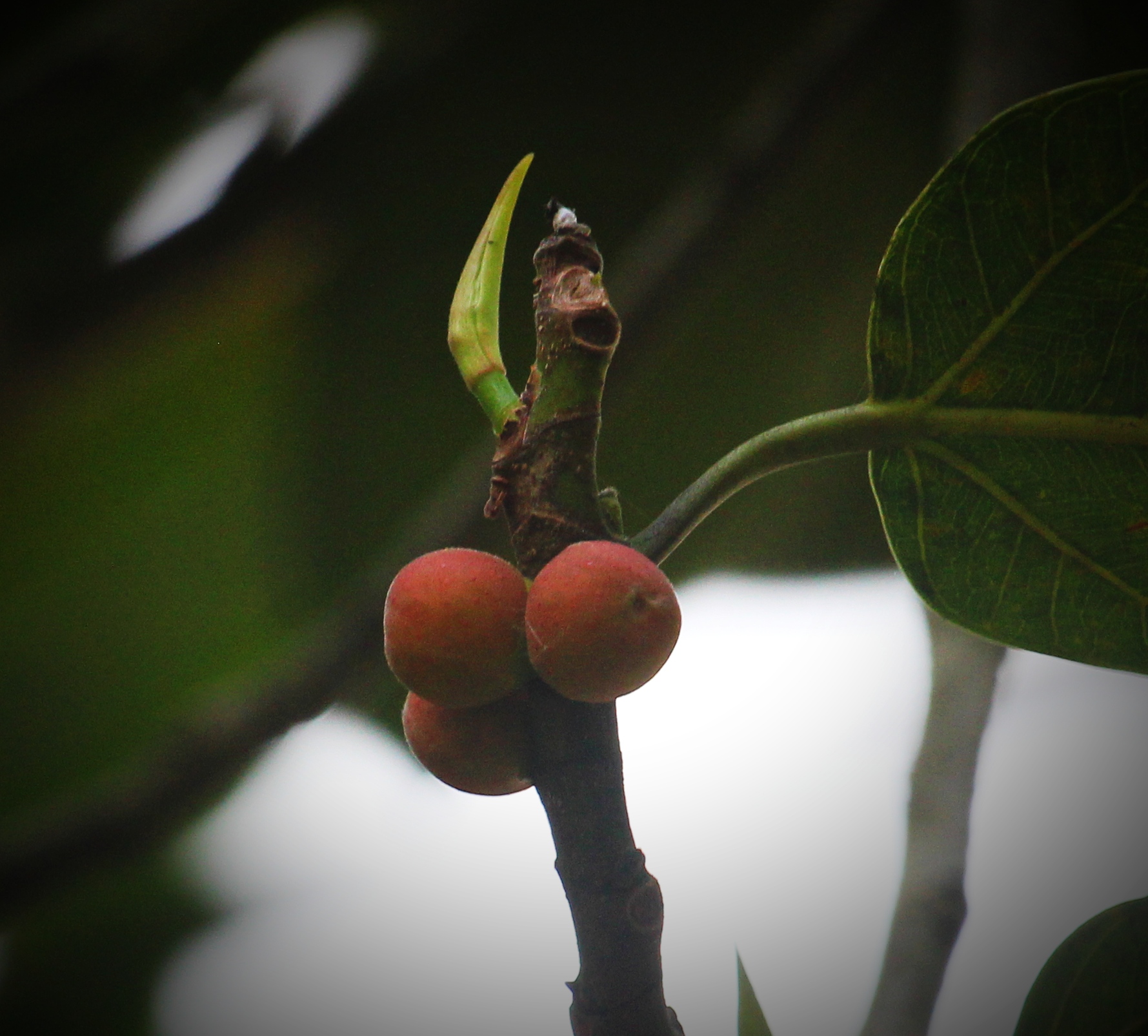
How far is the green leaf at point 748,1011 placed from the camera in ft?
1.83

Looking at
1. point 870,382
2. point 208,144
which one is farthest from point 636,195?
point 870,382

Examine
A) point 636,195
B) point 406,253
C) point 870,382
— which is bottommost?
point 636,195

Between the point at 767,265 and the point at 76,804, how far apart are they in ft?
3.52

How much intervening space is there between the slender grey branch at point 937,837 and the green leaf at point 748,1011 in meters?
0.18

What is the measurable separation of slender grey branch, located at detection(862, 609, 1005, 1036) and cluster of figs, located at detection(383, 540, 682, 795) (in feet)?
1.12

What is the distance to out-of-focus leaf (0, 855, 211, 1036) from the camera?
1017 millimetres

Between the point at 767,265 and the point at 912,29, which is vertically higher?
the point at 912,29

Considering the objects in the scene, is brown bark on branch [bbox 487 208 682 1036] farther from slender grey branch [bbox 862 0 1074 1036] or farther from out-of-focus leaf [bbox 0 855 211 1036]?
out-of-focus leaf [bbox 0 855 211 1036]

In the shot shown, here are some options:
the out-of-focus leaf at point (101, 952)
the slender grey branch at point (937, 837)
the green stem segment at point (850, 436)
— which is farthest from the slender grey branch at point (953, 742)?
the out-of-focus leaf at point (101, 952)

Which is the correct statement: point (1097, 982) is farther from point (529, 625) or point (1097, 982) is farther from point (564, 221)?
point (564, 221)

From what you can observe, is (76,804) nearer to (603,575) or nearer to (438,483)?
(603,575)

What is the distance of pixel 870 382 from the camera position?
1.78 ft

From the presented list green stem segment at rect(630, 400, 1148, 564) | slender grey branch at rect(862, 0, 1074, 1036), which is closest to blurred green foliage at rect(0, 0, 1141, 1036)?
slender grey branch at rect(862, 0, 1074, 1036)

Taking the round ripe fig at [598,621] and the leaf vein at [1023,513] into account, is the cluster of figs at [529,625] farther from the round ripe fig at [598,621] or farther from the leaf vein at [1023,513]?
the leaf vein at [1023,513]
